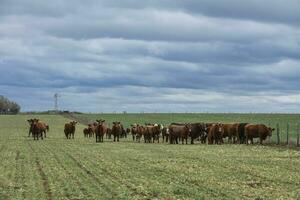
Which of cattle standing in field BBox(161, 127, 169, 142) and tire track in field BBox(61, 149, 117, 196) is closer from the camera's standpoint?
tire track in field BBox(61, 149, 117, 196)

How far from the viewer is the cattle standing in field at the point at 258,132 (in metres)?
48.7

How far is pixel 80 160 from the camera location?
29625mm

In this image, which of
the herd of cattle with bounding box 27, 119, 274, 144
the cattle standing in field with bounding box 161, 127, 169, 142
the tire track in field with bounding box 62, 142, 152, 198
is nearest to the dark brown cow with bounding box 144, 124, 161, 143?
the herd of cattle with bounding box 27, 119, 274, 144

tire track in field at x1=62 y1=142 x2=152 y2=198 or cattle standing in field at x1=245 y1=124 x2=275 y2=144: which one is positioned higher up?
cattle standing in field at x1=245 y1=124 x2=275 y2=144

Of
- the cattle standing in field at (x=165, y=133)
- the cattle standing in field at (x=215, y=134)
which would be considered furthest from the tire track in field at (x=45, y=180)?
the cattle standing in field at (x=165, y=133)

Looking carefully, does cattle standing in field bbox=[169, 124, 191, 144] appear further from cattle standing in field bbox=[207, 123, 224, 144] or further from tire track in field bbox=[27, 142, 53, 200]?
tire track in field bbox=[27, 142, 53, 200]

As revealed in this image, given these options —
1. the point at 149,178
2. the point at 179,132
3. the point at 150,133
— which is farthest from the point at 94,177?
the point at 150,133

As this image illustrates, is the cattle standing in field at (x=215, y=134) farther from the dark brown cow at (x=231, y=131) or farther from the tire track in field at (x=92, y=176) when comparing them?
the tire track in field at (x=92, y=176)

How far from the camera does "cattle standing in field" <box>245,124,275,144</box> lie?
48681mm

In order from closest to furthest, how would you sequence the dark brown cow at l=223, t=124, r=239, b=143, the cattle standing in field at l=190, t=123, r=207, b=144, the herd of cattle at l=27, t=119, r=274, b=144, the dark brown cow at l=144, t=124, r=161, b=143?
the herd of cattle at l=27, t=119, r=274, b=144, the cattle standing in field at l=190, t=123, r=207, b=144, the dark brown cow at l=223, t=124, r=239, b=143, the dark brown cow at l=144, t=124, r=161, b=143

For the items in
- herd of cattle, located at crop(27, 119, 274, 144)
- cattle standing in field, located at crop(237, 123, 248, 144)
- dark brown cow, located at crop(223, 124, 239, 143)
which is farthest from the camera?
dark brown cow, located at crop(223, 124, 239, 143)

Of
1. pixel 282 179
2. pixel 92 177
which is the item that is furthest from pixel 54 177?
pixel 282 179

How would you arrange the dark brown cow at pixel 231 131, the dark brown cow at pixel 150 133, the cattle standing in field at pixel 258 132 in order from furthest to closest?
the dark brown cow at pixel 150 133 < the dark brown cow at pixel 231 131 < the cattle standing in field at pixel 258 132

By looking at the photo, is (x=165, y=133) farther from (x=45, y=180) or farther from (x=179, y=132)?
(x=45, y=180)
